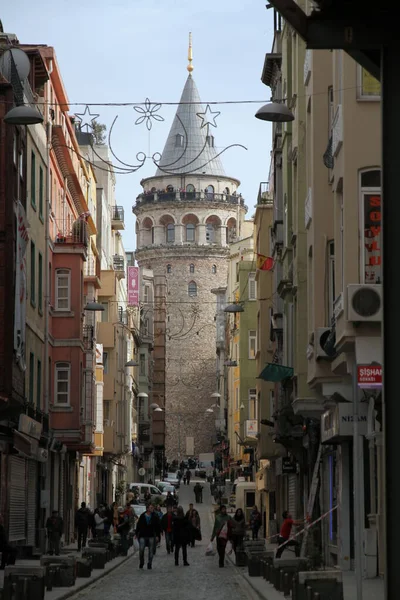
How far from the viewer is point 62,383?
4575cm

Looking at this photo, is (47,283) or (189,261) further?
(189,261)

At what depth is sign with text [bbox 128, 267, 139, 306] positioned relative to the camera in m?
97.6

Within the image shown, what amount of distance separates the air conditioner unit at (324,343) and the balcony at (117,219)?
5749cm

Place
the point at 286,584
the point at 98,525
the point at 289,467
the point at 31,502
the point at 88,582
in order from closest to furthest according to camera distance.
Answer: the point at 286,584 < the point at 88,582 < the point at 31,502 < the point at 289,467 < the point at 98,525

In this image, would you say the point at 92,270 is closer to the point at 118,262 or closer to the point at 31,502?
the point at 118,262

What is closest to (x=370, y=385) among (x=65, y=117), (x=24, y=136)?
(x=24, y=136)

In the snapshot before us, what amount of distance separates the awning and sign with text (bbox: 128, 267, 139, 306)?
202ft

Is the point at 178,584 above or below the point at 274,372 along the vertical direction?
below

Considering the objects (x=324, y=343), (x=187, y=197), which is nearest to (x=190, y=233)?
(x=187, y=197)

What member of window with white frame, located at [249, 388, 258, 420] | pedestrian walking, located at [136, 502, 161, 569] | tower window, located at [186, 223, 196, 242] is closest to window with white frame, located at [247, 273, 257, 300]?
window with white frame, located at [249, 388, 258, 420]

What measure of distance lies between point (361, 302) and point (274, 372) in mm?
15031

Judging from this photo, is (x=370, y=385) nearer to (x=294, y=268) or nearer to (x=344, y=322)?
(x=344, y=322)

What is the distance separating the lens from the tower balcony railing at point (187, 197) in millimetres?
149750

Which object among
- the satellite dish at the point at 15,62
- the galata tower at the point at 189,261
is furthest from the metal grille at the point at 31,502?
the galata tower at the point at 189,261
